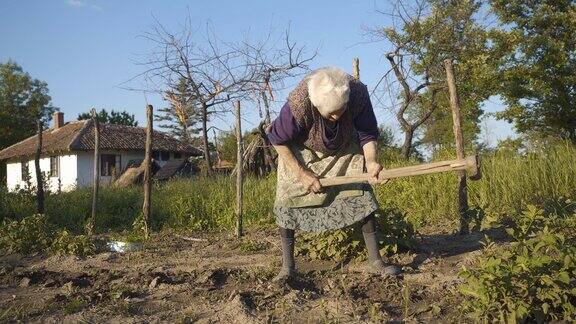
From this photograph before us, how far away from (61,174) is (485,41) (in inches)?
980

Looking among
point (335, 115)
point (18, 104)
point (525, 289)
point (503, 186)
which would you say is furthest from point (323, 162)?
point (18, 104)

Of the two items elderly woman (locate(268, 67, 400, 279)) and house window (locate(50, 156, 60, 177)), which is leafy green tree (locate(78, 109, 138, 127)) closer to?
house window (locate(50, 156, 60, 177))

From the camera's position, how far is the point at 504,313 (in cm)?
244

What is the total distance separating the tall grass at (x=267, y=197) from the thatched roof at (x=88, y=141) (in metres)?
20.6

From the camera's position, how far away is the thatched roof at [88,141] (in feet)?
97.0

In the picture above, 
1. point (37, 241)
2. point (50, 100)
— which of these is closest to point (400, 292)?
point (37, 241)

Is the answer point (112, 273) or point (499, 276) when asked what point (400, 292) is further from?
point (112, 273)

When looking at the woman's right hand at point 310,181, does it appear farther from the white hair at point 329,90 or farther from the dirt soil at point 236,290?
the dirt soil at point 236,290

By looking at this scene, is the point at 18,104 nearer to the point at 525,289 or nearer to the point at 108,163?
the point at 108,163

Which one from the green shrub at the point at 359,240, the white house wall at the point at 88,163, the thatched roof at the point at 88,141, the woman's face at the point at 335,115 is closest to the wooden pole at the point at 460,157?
the green shrub at the point at 359,240

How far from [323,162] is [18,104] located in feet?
142

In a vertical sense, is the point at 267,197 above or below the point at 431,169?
below

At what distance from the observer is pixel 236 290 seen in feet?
10.9

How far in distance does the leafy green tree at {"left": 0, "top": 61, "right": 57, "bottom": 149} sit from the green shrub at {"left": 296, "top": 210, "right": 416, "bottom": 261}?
39833mm
